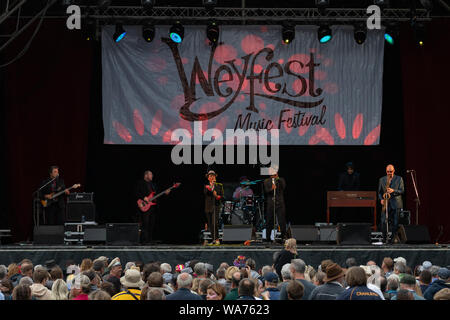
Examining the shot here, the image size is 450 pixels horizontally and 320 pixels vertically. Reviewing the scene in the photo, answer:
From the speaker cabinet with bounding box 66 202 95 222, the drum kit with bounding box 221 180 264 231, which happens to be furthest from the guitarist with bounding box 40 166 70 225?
the drum kit with bounding box 221 180 264 231

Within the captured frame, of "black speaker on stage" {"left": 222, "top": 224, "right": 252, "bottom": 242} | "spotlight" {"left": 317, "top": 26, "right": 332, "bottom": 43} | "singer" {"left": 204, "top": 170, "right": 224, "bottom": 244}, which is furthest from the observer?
"spotlight" {"left": 317, "top": 26, "right": 332, "bottom": 43}

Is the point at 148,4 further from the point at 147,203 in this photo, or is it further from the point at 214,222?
the point at 214,222

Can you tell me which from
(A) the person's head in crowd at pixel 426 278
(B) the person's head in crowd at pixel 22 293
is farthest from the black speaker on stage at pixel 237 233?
(B) the person's head in crowd at pixel 22 293

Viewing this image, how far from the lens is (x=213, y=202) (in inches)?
605

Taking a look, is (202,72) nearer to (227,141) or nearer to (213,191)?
(227,141)

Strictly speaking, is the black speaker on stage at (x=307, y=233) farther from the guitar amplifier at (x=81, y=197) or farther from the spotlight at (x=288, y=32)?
the guitar amplifier at (x=81, y=197)

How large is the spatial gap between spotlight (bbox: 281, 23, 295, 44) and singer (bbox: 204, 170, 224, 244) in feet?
12.7

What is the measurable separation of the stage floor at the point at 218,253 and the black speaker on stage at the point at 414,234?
0.86 m

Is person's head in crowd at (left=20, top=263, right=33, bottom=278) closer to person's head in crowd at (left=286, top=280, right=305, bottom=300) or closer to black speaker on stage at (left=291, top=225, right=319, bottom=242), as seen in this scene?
person's head in crowd at (left=286, top=280, right=305, bottom=300)

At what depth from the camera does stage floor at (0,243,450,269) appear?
1269cm

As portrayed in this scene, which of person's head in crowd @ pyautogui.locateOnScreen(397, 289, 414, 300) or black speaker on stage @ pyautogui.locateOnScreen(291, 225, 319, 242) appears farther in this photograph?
black speaker on stage @ pyautogui.locateOnScreen(291, 225, 319, 242)

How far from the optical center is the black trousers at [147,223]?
16312mm

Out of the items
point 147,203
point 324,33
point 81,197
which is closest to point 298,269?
point 81,197
